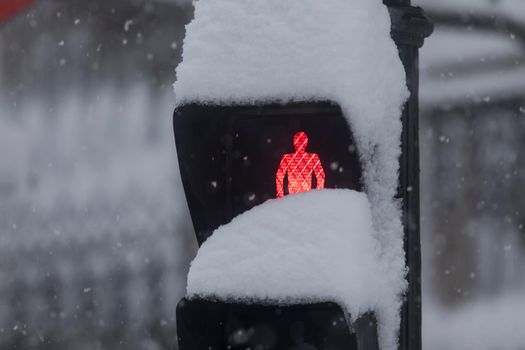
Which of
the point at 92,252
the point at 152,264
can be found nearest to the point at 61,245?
the point at 92,252

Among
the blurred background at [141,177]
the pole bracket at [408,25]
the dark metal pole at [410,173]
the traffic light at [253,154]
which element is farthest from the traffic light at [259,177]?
the blurred background at [141,177]

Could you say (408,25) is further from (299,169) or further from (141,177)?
(141,177)

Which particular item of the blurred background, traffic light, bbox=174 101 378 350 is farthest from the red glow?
the blurred background

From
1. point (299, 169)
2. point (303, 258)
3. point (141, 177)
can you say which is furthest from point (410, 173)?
point (141, 177)

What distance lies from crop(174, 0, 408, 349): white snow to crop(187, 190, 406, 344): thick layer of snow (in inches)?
2.5

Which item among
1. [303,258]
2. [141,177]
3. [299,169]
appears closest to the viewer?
[303,258]

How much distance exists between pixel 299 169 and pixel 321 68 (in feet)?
0.77

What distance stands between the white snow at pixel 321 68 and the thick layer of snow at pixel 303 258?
63mm

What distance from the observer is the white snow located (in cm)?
203

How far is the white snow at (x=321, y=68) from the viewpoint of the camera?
2.03 meters

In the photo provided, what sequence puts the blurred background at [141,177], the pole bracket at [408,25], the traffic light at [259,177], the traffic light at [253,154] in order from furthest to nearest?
1. the blurred background at [141,177]
2. the pole bracket at [408,25]
3. the traffic light at [253,154]
4. the traffic light at [259,177]

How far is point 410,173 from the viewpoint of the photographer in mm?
2176

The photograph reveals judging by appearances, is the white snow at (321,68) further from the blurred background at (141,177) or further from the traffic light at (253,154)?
the blurred background at (141,177)

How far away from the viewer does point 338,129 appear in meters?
2.05
